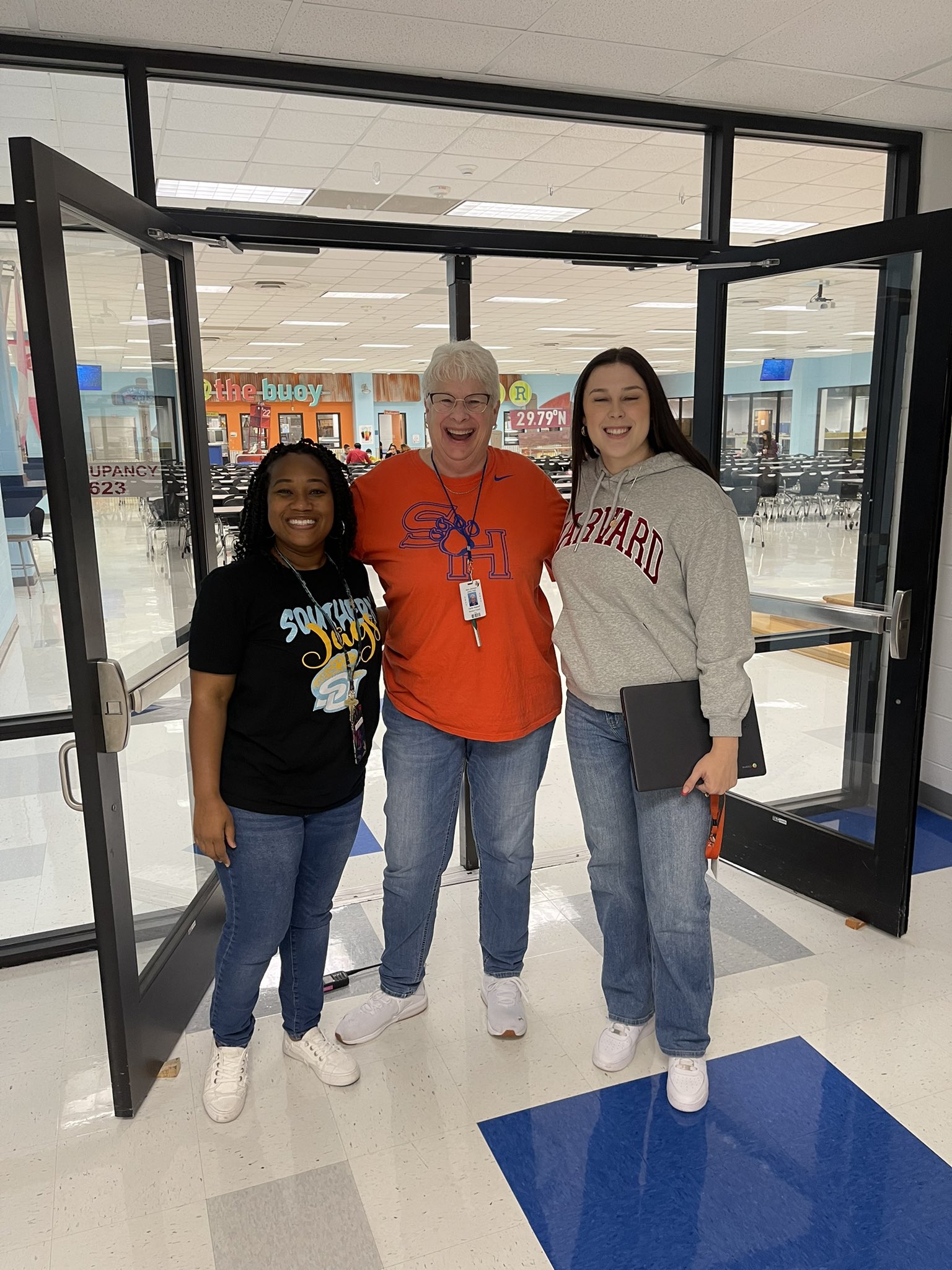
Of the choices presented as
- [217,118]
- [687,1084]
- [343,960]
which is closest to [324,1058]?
[343,960]

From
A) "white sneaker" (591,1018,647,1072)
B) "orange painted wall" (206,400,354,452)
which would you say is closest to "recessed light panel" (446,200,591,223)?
"white sneaker" (591,1018,647,1072)

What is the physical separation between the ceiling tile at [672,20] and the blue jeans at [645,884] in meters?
1.78

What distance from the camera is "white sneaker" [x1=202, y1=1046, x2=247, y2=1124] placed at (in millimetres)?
2008

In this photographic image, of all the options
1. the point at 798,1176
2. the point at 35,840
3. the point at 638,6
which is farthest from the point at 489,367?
the point at 35,840

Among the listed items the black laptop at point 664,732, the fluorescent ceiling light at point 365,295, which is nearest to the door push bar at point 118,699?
the black laptop at point 664,732

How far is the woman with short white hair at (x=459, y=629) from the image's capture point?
2.04m

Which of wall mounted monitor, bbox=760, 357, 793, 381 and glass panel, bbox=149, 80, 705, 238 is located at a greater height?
glass panel, bbox=149, 80, 705, 238

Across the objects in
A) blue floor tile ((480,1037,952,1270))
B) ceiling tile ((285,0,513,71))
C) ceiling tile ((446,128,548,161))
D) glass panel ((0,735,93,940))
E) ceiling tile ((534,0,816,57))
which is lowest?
blue floor tile ((480,1037,952,1270))

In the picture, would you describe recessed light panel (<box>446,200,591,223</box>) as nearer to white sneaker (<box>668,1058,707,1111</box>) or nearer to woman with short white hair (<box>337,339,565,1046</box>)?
woman with short white hair (<box>337,339,565,1046</box>)

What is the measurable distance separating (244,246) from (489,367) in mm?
1016

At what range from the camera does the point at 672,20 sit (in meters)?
2.32

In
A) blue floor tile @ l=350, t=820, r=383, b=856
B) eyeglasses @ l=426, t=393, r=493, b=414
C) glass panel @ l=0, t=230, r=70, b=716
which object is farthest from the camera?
blue floor tile @ l=350, t=820, r=383, b=856

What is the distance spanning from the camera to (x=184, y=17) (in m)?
2.24

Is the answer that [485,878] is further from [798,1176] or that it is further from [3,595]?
[3,595]
